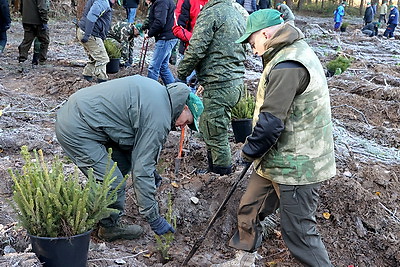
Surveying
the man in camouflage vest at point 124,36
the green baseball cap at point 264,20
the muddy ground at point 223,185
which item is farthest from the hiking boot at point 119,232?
the man in camouflage vest at point 124,36

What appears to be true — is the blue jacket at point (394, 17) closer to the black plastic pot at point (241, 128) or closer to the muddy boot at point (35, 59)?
the muddy boot at point (35, 59)

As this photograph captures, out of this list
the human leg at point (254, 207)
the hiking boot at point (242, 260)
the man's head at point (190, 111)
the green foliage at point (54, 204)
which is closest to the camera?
the green foliage at point (54, 204)

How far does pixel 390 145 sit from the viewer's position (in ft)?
22.9

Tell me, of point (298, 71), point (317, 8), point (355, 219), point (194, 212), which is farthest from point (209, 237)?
point (317, 8)

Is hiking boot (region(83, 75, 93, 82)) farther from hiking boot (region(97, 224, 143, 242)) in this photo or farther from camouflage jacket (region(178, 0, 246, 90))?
Answer: hiking boot (region(97, 224, 143, 242))

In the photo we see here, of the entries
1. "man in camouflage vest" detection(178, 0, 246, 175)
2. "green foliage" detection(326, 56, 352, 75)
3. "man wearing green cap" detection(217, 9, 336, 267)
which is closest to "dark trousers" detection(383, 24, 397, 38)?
"green foliage" detection(326, 56, 352, 75)

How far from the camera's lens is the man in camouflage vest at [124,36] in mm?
9727

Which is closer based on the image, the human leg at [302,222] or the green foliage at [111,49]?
the human leg at [302,222]

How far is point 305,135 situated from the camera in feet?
9.96

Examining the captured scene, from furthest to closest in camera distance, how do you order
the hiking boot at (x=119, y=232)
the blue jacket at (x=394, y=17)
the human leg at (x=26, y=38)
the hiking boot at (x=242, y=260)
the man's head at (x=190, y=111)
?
the blue jacket at (x=394, y=17) → the human leg at (x=26, y=38) → the hiking boot at (x=119, y=232) → the hiking boot at (x=242, y=260) → the man's head at (x=190, y=111)

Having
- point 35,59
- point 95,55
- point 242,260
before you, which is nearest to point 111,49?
point 95,55

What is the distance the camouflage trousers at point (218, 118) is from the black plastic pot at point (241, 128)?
1.06m

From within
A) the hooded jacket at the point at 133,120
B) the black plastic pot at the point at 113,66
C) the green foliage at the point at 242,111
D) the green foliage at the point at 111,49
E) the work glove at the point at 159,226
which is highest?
the hooded jacket at the point at 133,120

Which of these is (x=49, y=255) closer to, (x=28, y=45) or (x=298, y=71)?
(x=298, y=71)
